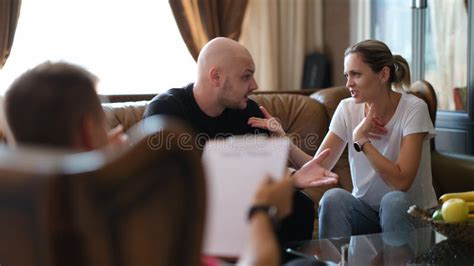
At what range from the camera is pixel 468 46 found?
3.79 meters

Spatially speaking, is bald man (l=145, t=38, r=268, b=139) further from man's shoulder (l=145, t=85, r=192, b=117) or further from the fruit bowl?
the fruit bowl

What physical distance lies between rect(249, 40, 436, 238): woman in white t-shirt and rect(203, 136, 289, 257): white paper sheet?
4.99ft

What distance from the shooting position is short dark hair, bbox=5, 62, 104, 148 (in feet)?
2.73

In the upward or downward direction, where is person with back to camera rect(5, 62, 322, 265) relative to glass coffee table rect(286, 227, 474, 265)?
upward

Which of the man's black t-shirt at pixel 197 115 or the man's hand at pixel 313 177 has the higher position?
the man's black t-shirt at pixel 197 115

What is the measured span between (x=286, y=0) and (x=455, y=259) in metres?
3.12

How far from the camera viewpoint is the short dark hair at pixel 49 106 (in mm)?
833

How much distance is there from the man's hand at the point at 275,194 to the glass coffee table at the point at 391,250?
1166 mm

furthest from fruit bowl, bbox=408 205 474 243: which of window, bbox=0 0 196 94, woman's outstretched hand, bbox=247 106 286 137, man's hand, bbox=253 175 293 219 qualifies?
window, bbox=0 0 196 94

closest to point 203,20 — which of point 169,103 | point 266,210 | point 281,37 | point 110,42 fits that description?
point 110,42

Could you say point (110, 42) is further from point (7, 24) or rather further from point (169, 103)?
point (169, 103)

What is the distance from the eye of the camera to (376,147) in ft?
9.23

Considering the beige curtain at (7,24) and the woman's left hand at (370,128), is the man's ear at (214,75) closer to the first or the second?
the woman's left hand at (370,128)

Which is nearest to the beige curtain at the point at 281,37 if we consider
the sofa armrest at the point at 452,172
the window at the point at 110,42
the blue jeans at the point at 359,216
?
the window at the point at 110,42
